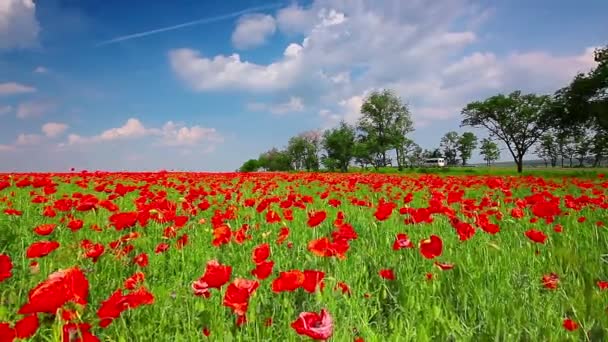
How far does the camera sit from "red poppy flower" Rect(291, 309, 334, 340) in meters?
1.28

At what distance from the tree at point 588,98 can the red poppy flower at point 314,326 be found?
3651 cm

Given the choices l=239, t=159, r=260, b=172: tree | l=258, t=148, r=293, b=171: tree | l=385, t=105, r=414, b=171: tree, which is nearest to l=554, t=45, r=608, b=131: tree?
l=385, t=105, r=414, b=171: tree

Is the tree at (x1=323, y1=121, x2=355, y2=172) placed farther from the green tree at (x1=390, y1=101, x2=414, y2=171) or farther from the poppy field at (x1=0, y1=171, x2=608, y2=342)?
the poppy field at (x1=0, y1=171, x2=608, y2=342)

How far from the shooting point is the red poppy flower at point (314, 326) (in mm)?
1276

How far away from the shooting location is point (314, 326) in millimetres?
1329

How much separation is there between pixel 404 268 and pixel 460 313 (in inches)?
26.5

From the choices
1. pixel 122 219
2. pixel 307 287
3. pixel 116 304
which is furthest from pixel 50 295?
pixel 122 219

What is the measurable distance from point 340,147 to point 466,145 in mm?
49336

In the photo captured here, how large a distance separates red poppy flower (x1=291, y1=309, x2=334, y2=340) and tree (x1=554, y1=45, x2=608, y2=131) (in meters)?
36.5

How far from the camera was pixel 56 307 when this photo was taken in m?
1.35

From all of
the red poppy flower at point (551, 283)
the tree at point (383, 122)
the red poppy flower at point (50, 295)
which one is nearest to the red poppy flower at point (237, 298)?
the red poppy flower at point (50, 295)

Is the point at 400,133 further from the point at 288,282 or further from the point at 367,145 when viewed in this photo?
the point at 288,282

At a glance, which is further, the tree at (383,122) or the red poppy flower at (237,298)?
the tree at (383,122)

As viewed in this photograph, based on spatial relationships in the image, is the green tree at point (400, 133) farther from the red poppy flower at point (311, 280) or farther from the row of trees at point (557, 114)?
the red poppy flower at point (311, 280)
